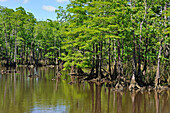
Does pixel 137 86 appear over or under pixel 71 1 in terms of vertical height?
under

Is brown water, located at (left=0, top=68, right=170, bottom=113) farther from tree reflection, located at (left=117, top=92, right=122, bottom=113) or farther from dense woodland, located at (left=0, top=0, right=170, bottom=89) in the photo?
dense woodland, located at (left=0, top=0, right=170, bottom=89)

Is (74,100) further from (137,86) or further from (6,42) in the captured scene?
(6,42)

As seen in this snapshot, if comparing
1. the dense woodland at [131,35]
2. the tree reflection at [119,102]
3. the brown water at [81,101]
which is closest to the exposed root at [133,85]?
the dense woodland at [131,35]

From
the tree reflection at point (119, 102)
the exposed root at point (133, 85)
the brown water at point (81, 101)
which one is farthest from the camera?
the exposed root at point (133, 85)

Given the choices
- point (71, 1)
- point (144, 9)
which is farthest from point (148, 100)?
point (71, 1)

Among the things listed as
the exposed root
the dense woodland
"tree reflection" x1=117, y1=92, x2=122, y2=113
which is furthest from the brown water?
the dense woodland

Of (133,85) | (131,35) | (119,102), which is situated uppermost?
(131,35)

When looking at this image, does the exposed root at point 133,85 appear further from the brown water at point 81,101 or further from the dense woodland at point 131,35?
the brown water at point 81,101

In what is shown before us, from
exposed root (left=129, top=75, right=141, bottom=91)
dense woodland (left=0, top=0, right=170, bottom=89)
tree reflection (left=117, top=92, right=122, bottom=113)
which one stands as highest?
dense woodland (left=0, top=0, right=170, bottom=89)

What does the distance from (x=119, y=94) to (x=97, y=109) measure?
7.59 meters

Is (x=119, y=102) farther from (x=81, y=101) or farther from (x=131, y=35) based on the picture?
(x=131, y=35)

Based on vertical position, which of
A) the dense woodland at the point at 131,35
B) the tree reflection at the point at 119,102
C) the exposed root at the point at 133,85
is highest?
the dense woodland at the point at 131,35

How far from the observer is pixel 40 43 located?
81688mm

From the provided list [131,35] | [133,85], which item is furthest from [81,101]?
[131,35]
